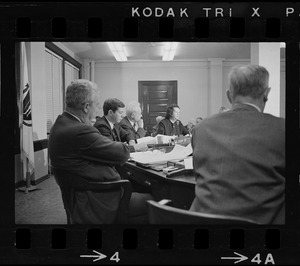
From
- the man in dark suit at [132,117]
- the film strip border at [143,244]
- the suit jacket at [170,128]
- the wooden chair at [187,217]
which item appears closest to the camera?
the wooden chair at [187,217]

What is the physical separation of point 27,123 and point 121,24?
195 cm

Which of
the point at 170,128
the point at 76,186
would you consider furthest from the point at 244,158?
the point at 170,128

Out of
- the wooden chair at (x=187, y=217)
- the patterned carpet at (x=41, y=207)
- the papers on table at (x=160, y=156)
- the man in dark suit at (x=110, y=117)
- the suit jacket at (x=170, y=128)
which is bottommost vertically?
the patterned carpet at (x=41, y=207)

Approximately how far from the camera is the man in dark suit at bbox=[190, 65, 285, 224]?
3.85 ft

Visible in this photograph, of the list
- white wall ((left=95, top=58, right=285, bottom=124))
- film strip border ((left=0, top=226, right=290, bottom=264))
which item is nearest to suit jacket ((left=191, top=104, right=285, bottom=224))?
film strip border ((left=0, top=226, right=290, bottom=264))

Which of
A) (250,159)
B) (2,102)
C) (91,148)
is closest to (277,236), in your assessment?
(250,159)

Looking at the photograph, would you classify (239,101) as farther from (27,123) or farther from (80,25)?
(27,123)

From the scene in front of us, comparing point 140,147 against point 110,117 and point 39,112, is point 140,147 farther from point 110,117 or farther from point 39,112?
point 39,112

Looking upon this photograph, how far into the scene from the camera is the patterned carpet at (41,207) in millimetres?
1570

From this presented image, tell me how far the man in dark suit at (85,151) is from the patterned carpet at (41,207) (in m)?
0.24

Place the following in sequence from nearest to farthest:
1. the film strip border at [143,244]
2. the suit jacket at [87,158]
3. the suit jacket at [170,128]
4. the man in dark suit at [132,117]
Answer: the film strip border at [143,244], the suit jacket at [87,158], the man in dark suit at [132,117], the suit jacket at [170,128]

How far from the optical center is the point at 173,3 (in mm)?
1255

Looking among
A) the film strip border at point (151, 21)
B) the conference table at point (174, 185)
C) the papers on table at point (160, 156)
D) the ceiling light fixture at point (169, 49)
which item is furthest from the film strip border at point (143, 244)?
the ceiling light fixture at point (169, 49)

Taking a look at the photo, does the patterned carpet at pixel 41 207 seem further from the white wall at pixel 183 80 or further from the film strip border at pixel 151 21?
the white wall at pixel 183 80
